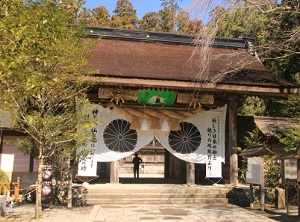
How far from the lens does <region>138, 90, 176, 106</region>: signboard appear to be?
11617 mm

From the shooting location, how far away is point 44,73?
5895 mm

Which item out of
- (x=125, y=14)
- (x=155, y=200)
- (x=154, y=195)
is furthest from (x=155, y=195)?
(x=125, y=14)

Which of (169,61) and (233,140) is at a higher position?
(169,61)

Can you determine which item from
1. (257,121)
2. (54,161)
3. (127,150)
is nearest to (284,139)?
(257,121)

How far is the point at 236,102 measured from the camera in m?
12.2

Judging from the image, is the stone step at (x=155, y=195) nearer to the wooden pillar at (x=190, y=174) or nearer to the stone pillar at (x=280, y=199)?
the wooden pillar at (x=190, y=174)

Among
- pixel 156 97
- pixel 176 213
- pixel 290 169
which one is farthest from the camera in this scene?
pixel 156 97

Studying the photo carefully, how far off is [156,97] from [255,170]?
4.13 m

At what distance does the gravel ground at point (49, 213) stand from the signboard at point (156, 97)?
413cm

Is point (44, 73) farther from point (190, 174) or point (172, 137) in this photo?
point (190, 174)

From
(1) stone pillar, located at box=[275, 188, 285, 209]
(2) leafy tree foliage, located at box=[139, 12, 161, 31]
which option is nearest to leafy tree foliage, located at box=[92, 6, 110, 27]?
(2) leafy tree foliage, located at box=[139, 12, 161, 31]

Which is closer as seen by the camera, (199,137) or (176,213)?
(176,213)

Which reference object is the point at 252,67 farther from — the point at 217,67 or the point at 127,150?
the point at 127,150

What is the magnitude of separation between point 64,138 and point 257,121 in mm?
6894
